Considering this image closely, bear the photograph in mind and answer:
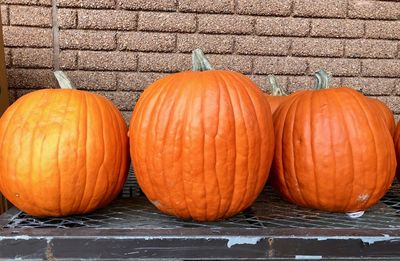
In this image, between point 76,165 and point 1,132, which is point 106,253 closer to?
point 76,165

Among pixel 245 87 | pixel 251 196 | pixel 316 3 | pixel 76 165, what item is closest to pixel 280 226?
pixel 251 196

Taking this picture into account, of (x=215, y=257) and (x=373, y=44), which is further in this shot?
(x=373, y=44)

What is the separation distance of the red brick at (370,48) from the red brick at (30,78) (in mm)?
2235

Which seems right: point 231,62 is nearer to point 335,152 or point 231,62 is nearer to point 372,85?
point 372,85

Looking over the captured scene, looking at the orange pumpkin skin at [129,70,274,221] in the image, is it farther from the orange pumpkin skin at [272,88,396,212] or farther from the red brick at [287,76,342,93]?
the red brick at [287,76,342,93]

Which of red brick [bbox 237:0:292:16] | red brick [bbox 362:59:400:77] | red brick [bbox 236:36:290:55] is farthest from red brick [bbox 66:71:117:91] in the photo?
red brick [bbox 362:59:400:77]

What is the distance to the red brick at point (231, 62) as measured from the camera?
299 cm

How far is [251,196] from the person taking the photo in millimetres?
1230

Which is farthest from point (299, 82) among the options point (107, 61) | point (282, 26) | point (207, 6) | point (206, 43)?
point (107, 61)

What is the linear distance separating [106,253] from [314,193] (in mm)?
664

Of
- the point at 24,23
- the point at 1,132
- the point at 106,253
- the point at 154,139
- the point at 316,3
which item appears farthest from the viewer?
the point at 316,3

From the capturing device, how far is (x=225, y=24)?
2.95m

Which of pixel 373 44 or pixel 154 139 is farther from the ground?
pixel 373 44

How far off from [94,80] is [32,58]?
449 mm
